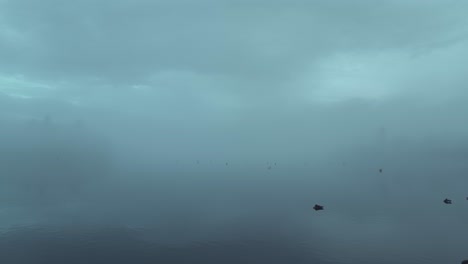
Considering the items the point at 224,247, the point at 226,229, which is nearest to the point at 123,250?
the point at 224,247

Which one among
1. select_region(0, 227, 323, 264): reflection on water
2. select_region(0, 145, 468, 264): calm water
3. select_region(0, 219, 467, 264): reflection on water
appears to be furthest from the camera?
select_region(0, 145, 468, 264): calm water

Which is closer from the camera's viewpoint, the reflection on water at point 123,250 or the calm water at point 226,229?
the reflection on water at point 123,250

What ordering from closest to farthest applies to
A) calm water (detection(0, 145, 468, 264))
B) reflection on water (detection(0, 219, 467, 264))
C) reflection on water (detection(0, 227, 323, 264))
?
reflection on water (detection(0, 227, 323, 264))
reflection on water (detection(0, 219, 467, 264))
calm water (detection(0, 145, 468, 264))

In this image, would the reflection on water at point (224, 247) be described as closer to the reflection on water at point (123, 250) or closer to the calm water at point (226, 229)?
the reflection on water at point (123, 250)

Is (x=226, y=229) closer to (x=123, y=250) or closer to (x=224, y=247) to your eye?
(x=224, y=247)

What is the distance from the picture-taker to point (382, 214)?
13812 cm

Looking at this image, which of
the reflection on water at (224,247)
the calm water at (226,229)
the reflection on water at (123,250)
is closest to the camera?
the reflection on water at (123,250)

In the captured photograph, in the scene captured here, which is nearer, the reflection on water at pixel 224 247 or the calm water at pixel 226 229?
the reflection on water at pixel 224 247

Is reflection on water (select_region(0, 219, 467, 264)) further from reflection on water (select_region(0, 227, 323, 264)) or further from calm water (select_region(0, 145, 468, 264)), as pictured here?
calm water (select_region(0, 145, 468, 264))

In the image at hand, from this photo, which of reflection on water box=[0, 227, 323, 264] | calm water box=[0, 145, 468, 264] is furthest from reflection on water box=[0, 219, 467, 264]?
calm water box=[0, 145, 468, 264]

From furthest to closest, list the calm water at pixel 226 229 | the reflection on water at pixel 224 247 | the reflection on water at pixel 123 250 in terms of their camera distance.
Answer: the calm water at pixel 226 229 < the reflection on water at pixel 224 247 < the reflection on water at pixel 123 250

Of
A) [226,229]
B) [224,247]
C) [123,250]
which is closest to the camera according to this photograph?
[123,250]

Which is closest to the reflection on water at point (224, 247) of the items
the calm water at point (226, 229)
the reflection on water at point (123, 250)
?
the reflection on water at point (123, 250)

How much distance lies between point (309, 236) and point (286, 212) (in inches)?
1427
